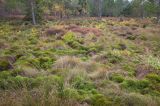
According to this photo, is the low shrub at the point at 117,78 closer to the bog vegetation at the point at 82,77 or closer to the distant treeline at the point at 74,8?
the bog vegetation at the point at 82,77

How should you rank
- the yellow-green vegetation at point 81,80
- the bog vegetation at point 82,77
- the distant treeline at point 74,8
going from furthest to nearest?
the distant treeline at point 74,8 < the bog vegetation at point 82,77 < the yellow-green vegetation at point 81,80

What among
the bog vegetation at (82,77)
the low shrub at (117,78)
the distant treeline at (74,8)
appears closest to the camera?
the bog vegetation at (82,77)

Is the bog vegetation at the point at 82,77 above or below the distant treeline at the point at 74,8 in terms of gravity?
below

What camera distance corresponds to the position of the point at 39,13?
1344 inches

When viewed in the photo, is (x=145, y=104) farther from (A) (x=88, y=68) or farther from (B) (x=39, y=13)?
(B) (x=39, y=13)

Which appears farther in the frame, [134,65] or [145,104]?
[134,65]

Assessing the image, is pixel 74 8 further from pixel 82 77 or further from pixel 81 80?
pixel 81 80

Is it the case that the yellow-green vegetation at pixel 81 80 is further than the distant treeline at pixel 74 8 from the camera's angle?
No

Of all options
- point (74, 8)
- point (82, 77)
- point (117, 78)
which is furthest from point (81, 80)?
point (74, 8)

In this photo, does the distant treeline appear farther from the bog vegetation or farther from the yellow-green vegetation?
the yellow-green vegetation

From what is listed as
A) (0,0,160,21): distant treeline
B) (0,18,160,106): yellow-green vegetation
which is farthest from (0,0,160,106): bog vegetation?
(0,0,160,21): distant treeline

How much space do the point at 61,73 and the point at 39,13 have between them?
2658 centimetres

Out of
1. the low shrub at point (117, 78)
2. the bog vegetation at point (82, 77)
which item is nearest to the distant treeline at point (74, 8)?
the bog vegetation at point (82, 77)

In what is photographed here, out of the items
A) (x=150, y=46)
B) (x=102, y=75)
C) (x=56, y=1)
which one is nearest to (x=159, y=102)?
(x=102, y=75)
